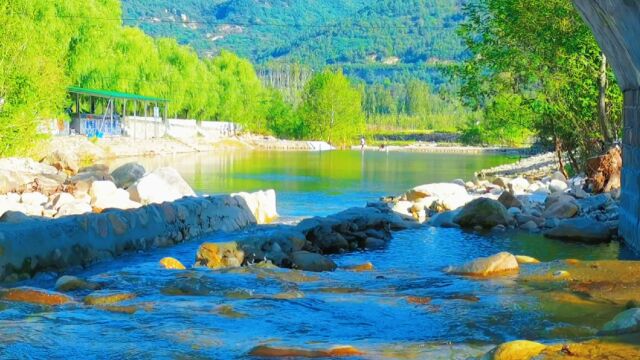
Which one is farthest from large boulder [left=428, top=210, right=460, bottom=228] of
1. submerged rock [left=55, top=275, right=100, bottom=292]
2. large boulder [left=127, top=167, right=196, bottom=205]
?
submerged rock [left=55, top=275, right=100, bottom=292]

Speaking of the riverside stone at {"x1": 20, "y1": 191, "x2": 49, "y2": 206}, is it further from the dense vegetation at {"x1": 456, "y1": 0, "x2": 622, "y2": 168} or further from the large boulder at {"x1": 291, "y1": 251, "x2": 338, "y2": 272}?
the dense vegetation at {"x1": 456, "y1": 0, "x2": 622, "y2": 168}

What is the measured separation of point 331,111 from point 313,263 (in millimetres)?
92406

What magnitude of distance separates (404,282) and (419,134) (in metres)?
118

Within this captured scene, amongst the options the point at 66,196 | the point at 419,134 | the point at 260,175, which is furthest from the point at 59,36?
the point at 419,134

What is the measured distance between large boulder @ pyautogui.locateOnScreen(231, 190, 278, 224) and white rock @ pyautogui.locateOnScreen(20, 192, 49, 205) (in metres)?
4.56

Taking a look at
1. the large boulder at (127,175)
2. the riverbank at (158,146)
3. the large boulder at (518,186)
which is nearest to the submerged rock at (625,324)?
the large boulder at (518,186)

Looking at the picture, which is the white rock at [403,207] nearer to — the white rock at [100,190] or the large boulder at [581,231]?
the large boulder at [581,231]

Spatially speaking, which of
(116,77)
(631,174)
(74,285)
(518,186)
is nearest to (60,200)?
(74,285)

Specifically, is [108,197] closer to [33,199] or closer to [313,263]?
[33,199]

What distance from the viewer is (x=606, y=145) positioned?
65.7 ft

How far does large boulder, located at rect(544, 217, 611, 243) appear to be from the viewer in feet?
48.5

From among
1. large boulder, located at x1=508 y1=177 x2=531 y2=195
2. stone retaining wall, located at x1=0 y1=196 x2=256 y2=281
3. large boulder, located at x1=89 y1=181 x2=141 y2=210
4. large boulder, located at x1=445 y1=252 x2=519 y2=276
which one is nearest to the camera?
large boulder, located at x1=445 y1=252 x2=519 y2=276

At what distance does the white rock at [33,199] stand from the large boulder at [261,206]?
4558 mm

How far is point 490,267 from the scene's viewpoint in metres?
10.9
